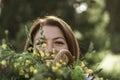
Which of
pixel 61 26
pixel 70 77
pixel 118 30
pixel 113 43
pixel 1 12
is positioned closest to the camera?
pixel 70 77

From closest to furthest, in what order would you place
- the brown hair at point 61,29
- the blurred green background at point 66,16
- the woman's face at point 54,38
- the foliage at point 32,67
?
1. the foliage at point 32,67
2. the woman's face at point 54,38
3. the brown hair at point 61,29
4. the blurred green background at point 66,16

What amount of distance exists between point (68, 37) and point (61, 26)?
77 millimetres

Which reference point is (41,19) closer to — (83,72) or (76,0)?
(83,72)

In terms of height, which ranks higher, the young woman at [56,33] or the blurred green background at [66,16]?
the blurred green background at [66,16]

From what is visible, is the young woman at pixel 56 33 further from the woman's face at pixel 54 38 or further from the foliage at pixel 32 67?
the foliage at pixel 32 67

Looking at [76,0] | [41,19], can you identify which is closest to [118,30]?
[76,0]

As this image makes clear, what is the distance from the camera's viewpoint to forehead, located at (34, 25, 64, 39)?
10.9 ft

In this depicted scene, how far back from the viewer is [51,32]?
3.36 meters

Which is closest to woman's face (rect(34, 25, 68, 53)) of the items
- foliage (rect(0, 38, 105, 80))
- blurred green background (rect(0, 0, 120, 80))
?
foliage (rect(0, 38, 105, 80))

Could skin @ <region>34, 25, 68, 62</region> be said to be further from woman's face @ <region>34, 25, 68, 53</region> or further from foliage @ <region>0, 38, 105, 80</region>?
foliage @ <region>0, 38, 105, 80</region>

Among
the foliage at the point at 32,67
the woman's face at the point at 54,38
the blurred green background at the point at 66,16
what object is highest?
the blurred green background at the point at 66,16

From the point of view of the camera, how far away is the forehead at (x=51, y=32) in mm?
3336

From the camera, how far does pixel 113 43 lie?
14.7 metres

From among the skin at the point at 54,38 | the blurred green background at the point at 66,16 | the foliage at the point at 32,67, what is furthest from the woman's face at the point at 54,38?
the blurred green background at the point at 66,16
